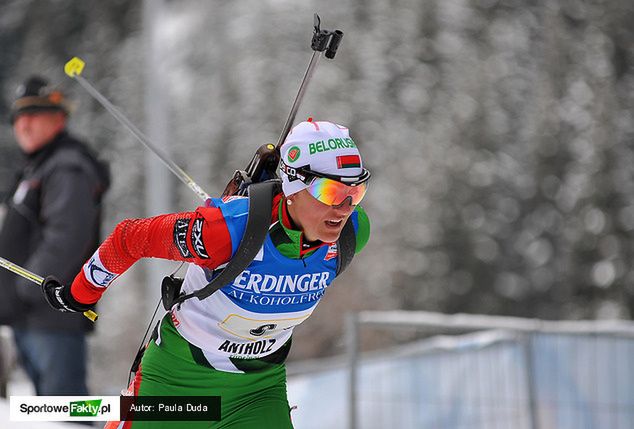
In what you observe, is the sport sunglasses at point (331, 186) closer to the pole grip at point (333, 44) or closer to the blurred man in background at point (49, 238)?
the pole grip at point (333, 44)

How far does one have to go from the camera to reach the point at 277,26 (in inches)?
1574

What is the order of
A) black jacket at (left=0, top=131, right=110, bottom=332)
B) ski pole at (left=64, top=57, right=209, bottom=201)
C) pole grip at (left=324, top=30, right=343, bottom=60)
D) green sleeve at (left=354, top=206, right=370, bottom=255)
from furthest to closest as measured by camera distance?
black jacket at (left=0, top=131, right=110, bottom=332) → ski pole at (left=64, top=57, right=209, bottom=201) → pole grip at (left=324, top=30, right=343, bottom=60) → green sleeve at (left=354, top=206, right=370, bottom=255)

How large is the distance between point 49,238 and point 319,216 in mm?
2439

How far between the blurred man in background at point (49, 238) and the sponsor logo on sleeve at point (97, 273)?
1940mm

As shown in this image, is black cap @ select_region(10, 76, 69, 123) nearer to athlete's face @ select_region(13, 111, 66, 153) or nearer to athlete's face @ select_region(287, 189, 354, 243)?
athlete's face @ select_region(13, 111, 66, 153)

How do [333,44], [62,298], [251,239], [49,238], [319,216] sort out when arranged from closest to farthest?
[251,239] < [319,216] < [62,298] < [333,44] < [49,238]

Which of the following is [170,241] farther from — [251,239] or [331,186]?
[331,186]

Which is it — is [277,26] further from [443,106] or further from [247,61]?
[443,106]

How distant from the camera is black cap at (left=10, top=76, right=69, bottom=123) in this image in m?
6.39

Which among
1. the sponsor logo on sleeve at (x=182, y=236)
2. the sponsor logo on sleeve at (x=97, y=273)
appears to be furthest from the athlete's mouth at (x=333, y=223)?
the sponsor logo on sleeve at (x=97, y=273)

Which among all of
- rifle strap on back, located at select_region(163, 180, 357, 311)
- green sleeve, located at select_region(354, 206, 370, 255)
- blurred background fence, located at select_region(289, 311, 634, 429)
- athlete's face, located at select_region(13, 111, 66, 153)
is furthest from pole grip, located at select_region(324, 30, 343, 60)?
blurred background fence, located at select_region(289, 311, 634, 429)

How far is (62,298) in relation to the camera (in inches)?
166

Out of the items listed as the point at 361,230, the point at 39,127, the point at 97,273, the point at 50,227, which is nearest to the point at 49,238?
the point at 50,227

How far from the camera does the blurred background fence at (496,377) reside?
6.66 metres
